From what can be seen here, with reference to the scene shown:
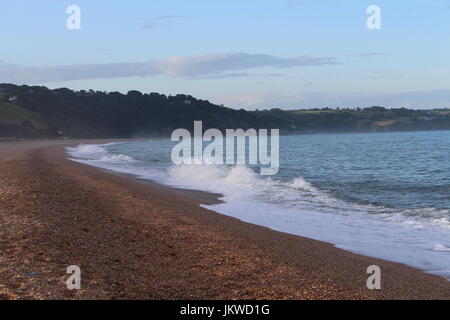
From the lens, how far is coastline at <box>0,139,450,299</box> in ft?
20.4

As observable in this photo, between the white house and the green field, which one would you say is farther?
the white house

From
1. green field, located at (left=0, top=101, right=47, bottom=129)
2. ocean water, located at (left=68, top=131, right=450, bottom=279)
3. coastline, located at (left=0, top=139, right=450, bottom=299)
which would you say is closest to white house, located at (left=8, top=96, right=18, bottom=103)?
green field, located at (left=0, top=101, right=47, bottom=129)

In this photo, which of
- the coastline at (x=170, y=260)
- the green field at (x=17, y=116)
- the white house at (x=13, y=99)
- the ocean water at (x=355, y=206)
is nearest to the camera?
the coastline at (x=170, y=260)

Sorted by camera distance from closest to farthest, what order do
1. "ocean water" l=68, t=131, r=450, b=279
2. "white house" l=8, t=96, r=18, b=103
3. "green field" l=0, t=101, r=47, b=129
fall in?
"ocean water" l=68, t=131, r=450, b=279, "green field" l=0, t=101, r=47, b=129, "white house" l=8, t=96, r=18, b=103

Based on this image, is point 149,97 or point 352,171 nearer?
point 352,171

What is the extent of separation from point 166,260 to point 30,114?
324ft

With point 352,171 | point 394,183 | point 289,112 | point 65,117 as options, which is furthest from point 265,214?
point 289,112

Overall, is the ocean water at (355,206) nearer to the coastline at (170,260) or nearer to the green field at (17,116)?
the coastline at (170,260)

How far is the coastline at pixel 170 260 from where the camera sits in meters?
6.21

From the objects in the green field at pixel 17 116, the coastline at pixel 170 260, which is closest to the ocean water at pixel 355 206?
the coastline at pixel 170 260

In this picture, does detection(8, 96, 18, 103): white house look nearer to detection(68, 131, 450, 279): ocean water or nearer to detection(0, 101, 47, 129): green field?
detection(0, 101, 47, 129): green field

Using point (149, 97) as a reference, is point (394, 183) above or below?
below

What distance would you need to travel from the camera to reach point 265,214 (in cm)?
1439

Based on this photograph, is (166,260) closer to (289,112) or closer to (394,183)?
(394,183)
